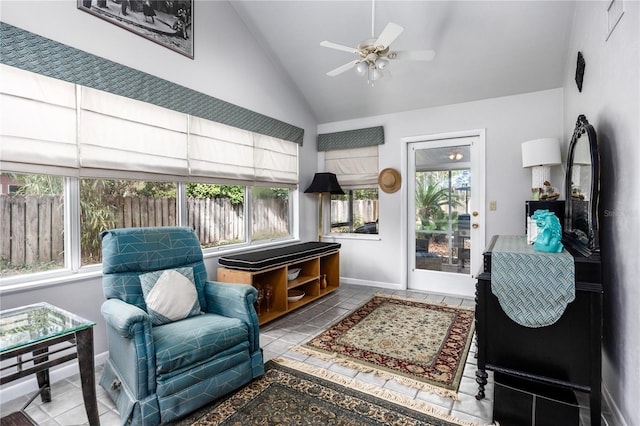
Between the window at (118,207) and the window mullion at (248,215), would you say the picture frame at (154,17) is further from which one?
the window mullion at (248,215)

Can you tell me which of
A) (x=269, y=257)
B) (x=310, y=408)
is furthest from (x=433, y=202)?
(x=310, y=408)

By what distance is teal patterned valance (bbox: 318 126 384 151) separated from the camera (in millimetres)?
4582

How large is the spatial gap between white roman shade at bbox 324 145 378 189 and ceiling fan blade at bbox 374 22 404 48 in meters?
2.34

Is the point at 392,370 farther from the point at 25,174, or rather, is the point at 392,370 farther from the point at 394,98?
the point at 394,98

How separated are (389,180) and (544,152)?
70.8 inches

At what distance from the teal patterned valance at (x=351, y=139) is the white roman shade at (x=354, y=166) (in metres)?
0.09

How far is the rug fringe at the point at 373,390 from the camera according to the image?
72.2 inches

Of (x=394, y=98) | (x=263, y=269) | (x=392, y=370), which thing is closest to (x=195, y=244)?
(x=263, y=269)

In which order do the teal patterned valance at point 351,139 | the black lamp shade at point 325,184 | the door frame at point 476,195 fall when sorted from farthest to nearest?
the teal patterned valance at point 351,139 → the black lamp shade at point 325,184 → the door frame at point 476,195

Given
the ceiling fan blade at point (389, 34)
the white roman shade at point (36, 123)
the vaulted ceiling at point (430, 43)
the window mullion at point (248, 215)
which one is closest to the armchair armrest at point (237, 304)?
the white roman shade at point (36, 123)

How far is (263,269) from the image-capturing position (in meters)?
3.13

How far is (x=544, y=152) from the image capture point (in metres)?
3.24

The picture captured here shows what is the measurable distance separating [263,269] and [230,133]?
1508mm

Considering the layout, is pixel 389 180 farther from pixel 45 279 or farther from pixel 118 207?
pixel 45 279
